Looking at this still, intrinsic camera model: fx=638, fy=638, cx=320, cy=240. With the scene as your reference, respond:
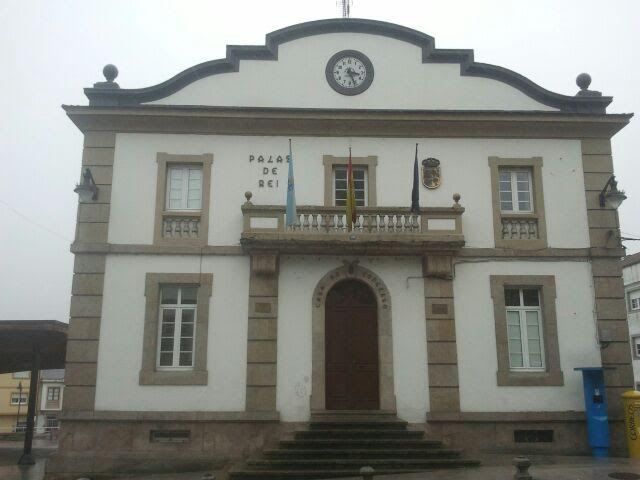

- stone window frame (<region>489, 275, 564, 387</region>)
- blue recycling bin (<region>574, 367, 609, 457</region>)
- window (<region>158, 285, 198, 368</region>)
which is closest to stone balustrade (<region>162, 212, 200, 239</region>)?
window (<region>158, 285, 198, 368</region>)

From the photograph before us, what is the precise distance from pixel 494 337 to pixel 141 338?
7.92 m

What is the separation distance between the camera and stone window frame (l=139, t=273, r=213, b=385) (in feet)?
45.8

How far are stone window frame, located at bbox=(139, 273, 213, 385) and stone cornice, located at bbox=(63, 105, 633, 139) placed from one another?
3.61 meters

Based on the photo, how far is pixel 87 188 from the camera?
1449 cm

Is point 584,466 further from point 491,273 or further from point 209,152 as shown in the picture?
point 209,152

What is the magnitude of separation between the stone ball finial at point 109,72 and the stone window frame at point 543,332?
10.3 metres

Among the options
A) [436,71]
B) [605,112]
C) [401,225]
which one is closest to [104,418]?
[401,225]

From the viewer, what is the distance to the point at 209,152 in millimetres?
15305

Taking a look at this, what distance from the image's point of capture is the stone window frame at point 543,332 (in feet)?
46.7

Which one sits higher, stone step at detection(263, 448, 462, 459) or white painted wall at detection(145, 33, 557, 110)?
white painted wall at detection(145, 33, 557, 110)

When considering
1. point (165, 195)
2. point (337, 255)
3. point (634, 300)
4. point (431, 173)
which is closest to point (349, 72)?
point (431, 173)

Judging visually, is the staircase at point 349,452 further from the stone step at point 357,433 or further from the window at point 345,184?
the window at point 345,184

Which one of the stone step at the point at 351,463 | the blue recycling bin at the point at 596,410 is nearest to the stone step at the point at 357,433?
the stone step at the point at 351,463

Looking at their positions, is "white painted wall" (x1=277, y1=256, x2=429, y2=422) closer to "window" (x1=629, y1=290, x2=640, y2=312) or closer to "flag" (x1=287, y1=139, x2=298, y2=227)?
"flag" (x1=287, y1=139, x2=298, y2=227)
